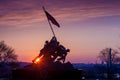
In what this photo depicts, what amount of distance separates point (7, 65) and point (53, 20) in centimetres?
6219

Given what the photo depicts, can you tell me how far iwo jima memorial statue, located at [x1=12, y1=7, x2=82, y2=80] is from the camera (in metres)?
29.8

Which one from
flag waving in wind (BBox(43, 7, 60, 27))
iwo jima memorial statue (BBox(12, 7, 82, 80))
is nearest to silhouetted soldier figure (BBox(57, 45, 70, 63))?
iwo jima memorial statue (BBox(12, 7, 82, 80))

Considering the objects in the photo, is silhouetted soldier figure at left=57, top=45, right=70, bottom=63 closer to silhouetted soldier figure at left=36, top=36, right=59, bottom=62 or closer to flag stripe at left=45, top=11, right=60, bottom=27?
silhouetted soldier figure at left=36, top=36, right=59, bottom=62

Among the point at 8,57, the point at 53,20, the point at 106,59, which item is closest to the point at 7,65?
the point at 8,57

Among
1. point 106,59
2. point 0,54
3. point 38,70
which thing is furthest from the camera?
point 106,59

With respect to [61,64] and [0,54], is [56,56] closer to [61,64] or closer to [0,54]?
[61,64]

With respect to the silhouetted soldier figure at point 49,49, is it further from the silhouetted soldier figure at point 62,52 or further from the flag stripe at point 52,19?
the flag stripe at point 52,19

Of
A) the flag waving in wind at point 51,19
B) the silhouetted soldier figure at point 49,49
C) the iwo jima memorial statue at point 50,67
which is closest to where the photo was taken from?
the iwo jima memorial statue at point 50,67

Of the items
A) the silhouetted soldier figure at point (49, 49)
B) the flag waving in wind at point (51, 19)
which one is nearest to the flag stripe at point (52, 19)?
the flag waving in wind at point (51, 19)

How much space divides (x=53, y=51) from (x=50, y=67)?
1266mm

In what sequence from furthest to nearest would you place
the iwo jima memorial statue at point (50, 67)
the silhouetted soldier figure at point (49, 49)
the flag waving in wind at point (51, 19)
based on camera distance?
the flag waving in wind at point (51, 19) < the silhouetted soldier figure at point (49, 49) < the iwo jima memorial statue at point (50, 67)

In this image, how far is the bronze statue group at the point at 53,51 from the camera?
30828 mm

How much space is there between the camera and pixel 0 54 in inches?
3514

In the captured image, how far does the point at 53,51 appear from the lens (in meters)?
30.9
